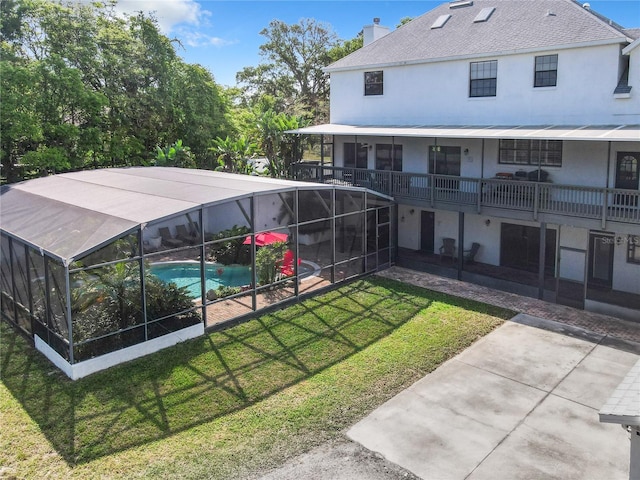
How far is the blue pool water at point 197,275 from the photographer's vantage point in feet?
45.6

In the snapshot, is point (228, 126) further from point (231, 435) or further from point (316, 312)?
point (231, 435)

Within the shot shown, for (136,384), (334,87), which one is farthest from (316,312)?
(334,87)

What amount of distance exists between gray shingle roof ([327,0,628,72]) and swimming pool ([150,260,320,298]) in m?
11.5

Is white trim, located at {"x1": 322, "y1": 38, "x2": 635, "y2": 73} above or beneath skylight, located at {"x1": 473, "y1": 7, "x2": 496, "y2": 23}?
beneath

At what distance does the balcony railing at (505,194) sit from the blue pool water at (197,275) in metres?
7.29

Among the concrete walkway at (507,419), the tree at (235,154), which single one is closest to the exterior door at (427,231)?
the concrete walkway at (507,419)

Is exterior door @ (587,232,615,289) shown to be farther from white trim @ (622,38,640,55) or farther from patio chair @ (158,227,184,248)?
patio chair @ (158,227,184,248)

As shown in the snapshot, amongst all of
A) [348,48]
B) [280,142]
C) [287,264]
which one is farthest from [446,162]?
[348,48]

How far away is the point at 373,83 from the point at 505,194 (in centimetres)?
864

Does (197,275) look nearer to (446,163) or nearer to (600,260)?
(446,163)

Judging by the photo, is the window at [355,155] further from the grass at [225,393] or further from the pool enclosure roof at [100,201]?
the grass at [225,393]

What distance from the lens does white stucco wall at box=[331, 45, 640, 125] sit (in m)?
15.8

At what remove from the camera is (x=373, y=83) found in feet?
72.9

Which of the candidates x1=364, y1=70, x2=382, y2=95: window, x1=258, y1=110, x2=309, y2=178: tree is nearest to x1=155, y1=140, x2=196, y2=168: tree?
x1=258, y1=110, x2=309, y2=178: tree
